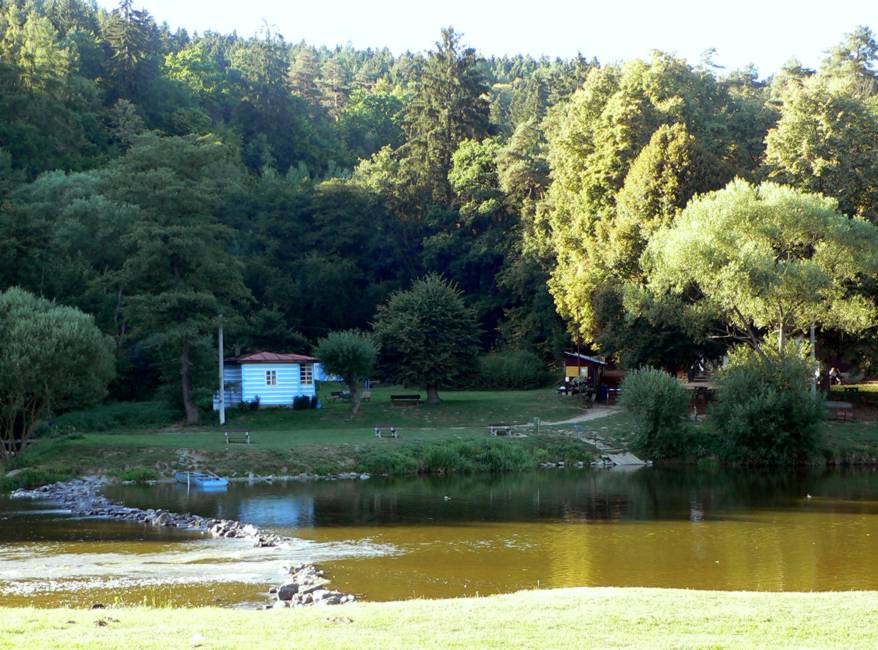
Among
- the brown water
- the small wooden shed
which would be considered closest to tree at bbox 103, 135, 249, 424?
the brown water

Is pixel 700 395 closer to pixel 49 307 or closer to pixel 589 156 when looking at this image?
pixel 589 156

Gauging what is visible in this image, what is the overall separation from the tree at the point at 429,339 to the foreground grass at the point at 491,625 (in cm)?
4146

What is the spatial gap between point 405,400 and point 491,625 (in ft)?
150

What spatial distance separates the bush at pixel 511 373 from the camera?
72125 millimetres

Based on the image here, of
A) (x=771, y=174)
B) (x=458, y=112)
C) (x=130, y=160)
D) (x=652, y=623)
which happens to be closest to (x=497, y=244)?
(x=458, y=112)

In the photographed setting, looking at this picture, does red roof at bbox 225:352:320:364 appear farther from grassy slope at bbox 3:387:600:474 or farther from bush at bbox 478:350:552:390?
bush at bbox 478:350:552:390

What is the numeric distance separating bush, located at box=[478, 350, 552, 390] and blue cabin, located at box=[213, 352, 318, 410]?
49.8ft

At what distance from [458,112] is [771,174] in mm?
34375

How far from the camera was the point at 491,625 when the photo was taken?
52.3 feet

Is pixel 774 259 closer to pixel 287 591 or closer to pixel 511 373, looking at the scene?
pixel 511 373

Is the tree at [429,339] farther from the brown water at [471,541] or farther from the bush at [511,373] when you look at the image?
the brown water at [471,541]

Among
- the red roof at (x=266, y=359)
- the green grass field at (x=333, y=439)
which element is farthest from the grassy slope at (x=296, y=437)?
the red roof at (x=266, y=359)

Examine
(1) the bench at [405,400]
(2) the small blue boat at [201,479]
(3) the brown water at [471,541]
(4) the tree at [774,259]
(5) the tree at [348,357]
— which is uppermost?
(4) the tree at [774,259]

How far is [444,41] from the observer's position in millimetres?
90938
